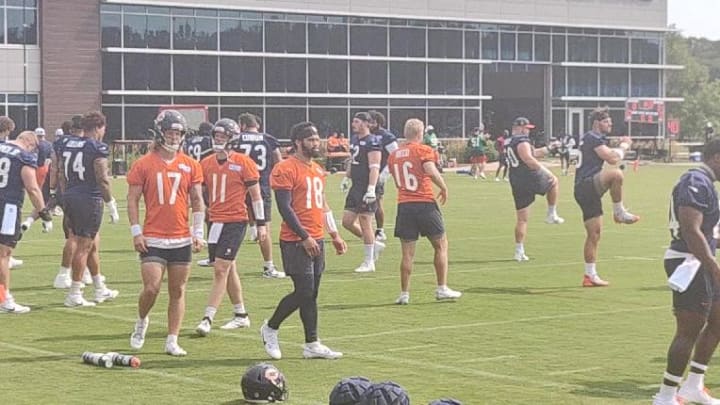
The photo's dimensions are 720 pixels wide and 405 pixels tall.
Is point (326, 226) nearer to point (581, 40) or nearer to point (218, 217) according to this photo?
point (218, 217)

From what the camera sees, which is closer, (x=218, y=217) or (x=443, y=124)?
(x=218, y=217)

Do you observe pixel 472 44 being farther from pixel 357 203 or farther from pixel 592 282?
pixel 592 282

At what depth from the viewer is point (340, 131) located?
6950 centimetres

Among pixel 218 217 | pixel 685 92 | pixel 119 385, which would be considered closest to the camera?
pixel 119 385

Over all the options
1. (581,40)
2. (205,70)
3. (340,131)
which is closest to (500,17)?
(581,40)

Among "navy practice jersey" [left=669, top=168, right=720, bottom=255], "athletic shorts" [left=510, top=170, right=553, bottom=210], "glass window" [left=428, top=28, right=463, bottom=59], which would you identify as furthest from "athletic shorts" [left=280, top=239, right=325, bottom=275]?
"glass window" [left=428, top=28, right=463, bottom=59]

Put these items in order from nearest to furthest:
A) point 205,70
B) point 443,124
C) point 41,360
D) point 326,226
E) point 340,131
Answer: point 41,360, point 326,226, point 205,70, point 340,131, point 443,124

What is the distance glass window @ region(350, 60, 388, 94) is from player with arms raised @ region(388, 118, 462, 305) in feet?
180

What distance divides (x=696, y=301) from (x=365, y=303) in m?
6.63

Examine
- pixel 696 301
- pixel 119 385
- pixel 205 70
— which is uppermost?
pixel 205 70

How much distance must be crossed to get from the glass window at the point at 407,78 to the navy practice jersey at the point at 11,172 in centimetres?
5710

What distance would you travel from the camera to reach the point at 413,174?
50.7 ft

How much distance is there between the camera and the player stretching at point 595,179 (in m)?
16.8

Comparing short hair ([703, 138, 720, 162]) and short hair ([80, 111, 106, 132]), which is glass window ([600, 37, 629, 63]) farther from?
short hair ([703, 138, 720, 162])
